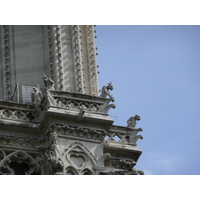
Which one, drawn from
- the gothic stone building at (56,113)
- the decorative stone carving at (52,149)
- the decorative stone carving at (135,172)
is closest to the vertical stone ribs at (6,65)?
the gothic stone building at (56,113)

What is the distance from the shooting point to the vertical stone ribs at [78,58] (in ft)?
124

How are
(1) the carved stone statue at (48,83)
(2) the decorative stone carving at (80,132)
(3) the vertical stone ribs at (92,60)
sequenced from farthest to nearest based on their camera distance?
1. (3) the vertical stone ribs at (92,60)
2. (1) the carved stone statue at (48,83)
3. (2) the decorative stone carving at (80,132)

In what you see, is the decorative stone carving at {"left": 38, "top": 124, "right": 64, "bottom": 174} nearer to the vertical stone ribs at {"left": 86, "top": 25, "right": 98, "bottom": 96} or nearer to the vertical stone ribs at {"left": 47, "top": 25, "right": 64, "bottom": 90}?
the vertical stone ribs at {"left": 47, "top": 25, "right": 64, "bottom": 90}

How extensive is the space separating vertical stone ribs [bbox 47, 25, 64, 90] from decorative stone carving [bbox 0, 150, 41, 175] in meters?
3.38

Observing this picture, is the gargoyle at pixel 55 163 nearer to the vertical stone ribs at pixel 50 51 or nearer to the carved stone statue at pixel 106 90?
the carved stone statue at pixel 106 90

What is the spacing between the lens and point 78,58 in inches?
1529

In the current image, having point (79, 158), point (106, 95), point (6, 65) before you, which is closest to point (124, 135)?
point (106, 95)

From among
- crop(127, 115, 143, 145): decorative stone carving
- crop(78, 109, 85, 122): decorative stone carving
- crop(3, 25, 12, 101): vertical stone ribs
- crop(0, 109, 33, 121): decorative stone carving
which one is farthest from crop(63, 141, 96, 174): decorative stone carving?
crop(3, 25, 12, 101): vertical stone ribs

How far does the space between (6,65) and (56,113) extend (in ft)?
15.3

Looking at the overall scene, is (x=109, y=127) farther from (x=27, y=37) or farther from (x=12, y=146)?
(x=27, y=37)

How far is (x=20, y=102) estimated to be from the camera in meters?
37.5

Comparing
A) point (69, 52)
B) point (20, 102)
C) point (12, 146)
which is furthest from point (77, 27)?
point (12, 146)

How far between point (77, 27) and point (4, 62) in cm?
283

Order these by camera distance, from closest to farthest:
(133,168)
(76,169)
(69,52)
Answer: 1. (76,169)
2. (133,168)
3. (69,52)
